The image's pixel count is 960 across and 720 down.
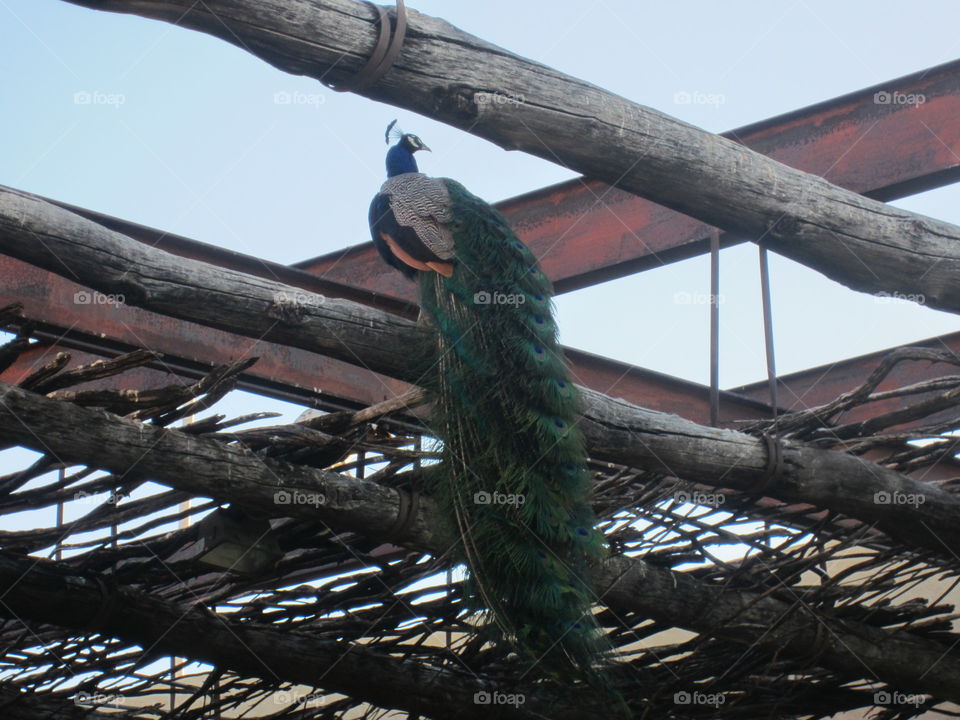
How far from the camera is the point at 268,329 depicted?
3.78m

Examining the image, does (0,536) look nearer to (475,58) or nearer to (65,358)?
(65,358)

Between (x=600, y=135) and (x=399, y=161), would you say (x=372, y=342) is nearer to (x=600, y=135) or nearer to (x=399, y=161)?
(x=600, y=135)

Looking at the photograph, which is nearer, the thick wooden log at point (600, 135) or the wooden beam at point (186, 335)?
the thick wooden log at point (600, 135)

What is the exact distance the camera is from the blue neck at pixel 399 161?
6.47 m

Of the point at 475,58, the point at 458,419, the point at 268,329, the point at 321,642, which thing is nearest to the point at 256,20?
the point at 475,58

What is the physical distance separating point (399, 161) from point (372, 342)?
2.72 metres

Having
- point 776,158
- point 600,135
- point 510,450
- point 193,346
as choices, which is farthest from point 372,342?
point 776,158

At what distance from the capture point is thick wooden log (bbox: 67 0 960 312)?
321cm

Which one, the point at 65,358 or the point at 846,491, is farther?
the point at 846,491

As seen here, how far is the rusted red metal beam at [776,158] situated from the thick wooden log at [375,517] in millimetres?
1685

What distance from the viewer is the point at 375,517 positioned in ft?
14.3

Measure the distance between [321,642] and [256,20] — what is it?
263cm

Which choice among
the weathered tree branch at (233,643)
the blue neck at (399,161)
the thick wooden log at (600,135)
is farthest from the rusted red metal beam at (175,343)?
the thick wooden log at (600,135)

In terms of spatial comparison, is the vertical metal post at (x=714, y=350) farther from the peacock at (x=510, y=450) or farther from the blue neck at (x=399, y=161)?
the blue neck at (x=399, y=161)
